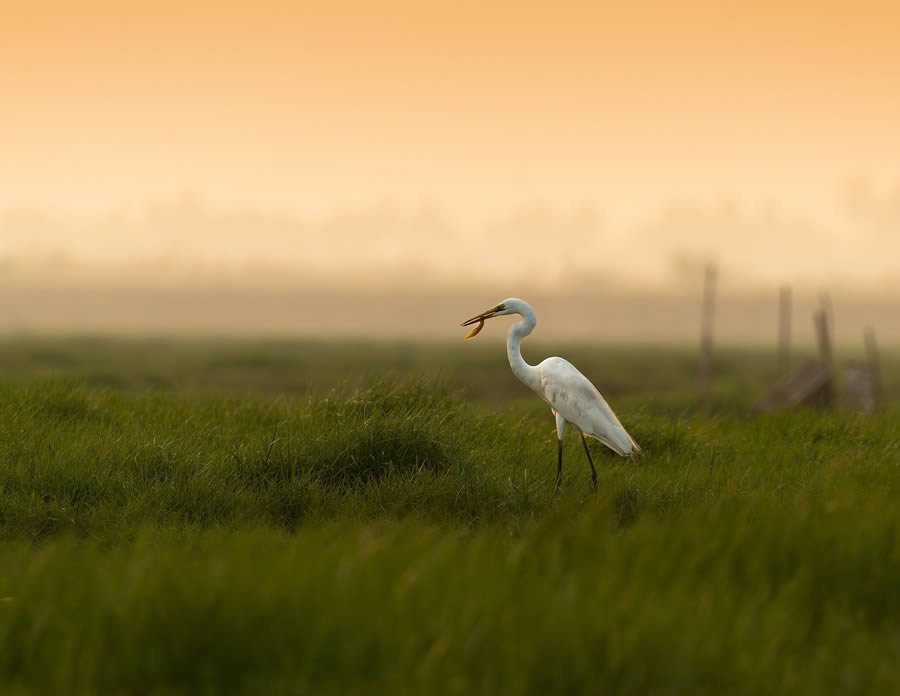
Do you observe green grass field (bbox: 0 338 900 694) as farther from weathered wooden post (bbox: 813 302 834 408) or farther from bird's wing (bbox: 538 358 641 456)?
weathered wooden post (bbox: 813 302 834 408)

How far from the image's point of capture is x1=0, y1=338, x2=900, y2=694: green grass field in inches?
109

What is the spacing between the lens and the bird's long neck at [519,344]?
6.91 meters

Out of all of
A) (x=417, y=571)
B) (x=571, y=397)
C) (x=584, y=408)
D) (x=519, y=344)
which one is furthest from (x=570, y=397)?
(x=417, y=571)

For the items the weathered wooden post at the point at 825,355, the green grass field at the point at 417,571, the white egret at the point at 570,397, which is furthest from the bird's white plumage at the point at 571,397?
the weathered wooden post at the point at 825,355

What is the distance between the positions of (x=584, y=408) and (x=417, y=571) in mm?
3911

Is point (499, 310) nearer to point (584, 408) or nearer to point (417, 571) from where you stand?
point (584, 408)

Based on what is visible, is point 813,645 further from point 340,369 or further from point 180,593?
point 340,369

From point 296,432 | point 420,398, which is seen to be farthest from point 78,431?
point 420,398

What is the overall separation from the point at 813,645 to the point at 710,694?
76 cm

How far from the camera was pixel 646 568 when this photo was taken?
3688 millimetres

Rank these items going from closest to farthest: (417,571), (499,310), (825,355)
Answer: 1. (417,571)
2. (499,310)
3. (825,355)

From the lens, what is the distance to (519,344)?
690 centimetres

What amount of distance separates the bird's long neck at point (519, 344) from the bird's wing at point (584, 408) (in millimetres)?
160

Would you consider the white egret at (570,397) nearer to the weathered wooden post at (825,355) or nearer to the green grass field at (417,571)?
the green grass field at (417,571)
